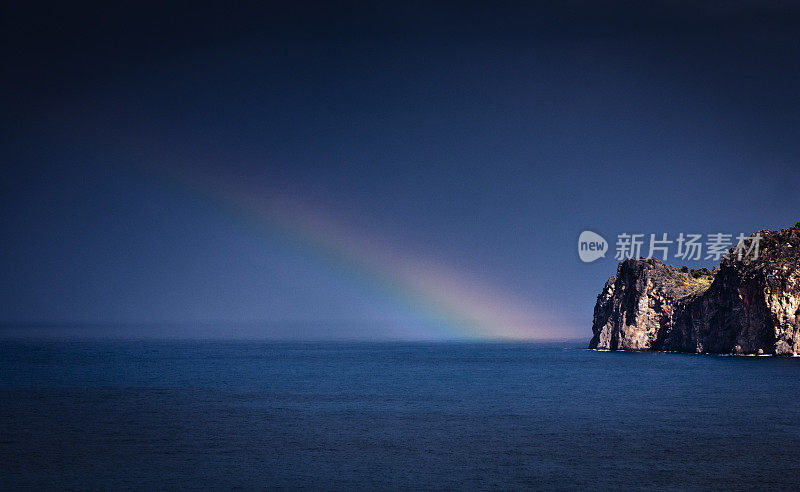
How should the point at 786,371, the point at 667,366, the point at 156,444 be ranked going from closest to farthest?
1. the point at 156,444
2. the point at 786,371
3. the point at 667,366

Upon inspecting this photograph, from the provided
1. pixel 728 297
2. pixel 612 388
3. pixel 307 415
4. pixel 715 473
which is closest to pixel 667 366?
pixel 728 297

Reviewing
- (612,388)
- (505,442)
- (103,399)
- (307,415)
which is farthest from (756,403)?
(103,399)

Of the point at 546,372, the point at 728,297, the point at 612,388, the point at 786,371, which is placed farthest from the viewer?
the point at 728,297

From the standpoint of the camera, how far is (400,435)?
58750 mm

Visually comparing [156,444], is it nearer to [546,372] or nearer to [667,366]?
[546,372]

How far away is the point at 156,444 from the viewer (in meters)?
54.2

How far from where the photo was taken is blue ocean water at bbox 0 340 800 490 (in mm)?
43750

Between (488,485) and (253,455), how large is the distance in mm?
16740

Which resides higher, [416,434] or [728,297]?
[728,297]

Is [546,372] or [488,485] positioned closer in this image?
[488,485]

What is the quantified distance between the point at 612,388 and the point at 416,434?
5228 centimetres

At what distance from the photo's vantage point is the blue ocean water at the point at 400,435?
43.8m

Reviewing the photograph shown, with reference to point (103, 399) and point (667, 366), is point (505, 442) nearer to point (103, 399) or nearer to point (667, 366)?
point (103, 399)

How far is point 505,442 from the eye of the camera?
55125mm
